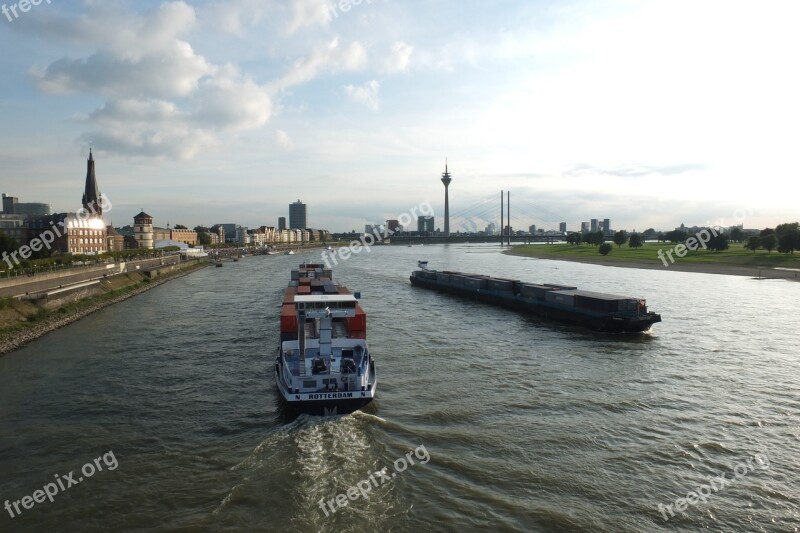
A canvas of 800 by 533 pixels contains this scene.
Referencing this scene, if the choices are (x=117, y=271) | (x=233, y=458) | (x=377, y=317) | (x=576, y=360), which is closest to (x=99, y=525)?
(x=233, y=458)

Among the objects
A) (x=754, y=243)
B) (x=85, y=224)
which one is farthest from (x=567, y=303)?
(x=85, y=224)

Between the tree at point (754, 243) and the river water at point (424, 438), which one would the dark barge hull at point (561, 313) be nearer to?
the river water at point (424, 438)

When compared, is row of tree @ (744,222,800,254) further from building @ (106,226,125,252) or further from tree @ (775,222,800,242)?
building @ (106,226,125,252)

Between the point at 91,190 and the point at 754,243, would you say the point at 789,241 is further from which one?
the point at 91,190

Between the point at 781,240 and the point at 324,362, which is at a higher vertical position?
the point at 781,240

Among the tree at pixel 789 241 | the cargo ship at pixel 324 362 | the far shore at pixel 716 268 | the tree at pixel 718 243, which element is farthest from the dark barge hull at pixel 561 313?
the tree at pixel 718 243

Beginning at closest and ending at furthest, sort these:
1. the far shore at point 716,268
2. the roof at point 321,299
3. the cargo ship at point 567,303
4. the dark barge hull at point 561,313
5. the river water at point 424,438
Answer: the river water at point 424,438 → the roof at point 321,299 → the dark barge hull at point 561,313 → the cargo ship at point 567,303 → the far shore at point 716,268

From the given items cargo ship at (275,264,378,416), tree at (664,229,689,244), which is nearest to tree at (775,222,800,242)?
tree at (664,229,689,244)
